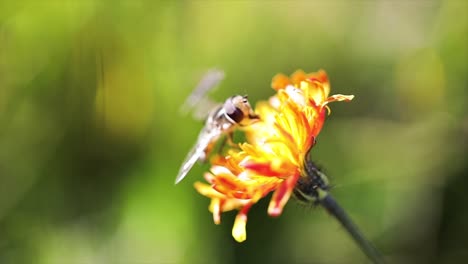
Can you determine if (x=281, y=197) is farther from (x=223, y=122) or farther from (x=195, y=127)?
(x=195, y=127)

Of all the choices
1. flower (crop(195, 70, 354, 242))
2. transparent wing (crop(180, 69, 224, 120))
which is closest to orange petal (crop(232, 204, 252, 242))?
flower (crop(195, 70, 354, 242))

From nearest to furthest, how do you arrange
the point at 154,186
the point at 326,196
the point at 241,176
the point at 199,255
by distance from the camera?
the point at 241,176, the point at 326,196, the point at 199,255, the point at 154,186

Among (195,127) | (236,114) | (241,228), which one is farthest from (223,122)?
(195,127)

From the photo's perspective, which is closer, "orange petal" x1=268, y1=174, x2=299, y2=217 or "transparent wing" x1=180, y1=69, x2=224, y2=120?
"orange petal" x1=268, y1=174, x2=299, y2=217

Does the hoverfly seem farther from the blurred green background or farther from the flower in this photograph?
the blurred green background

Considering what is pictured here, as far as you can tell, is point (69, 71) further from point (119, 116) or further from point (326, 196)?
point (326, 196)

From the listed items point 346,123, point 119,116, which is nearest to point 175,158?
point 119,116

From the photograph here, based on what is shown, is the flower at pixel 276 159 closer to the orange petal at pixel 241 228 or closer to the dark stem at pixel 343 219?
the orange petal at pixel 241 228
